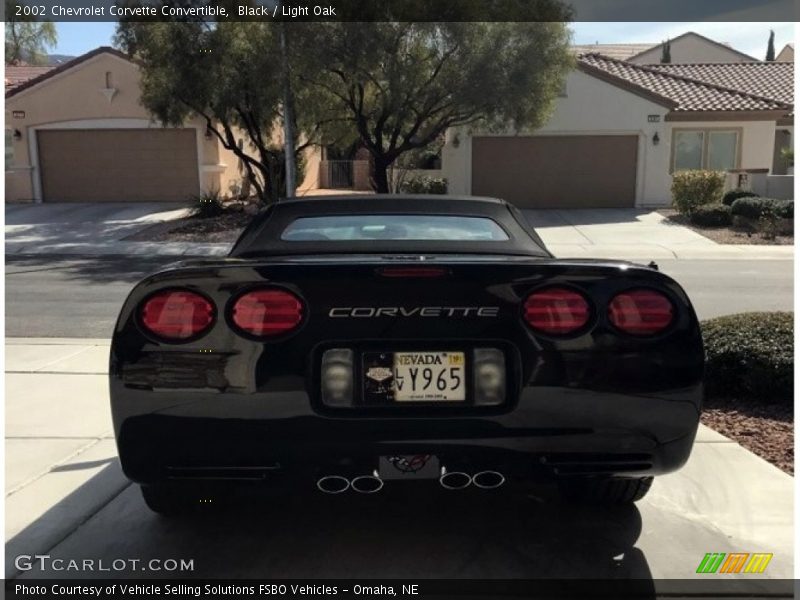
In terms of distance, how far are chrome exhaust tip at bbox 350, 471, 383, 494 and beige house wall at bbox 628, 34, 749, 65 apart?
49661mm

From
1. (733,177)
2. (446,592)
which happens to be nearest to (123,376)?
(446,592)

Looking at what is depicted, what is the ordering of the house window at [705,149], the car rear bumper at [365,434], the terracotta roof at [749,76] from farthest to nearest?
the terracotta roof at [749,76] → the house window at [705,149] → the car rear bumper at [365,434]

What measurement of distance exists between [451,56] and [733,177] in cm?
963

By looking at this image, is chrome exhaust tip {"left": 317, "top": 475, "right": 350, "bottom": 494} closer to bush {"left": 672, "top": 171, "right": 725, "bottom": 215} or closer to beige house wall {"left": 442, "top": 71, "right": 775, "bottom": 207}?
bush {"left": 672, "top": 171, "right": 725, "bottom": 215}

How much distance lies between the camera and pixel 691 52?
163ft

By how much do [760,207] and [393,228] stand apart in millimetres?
17544

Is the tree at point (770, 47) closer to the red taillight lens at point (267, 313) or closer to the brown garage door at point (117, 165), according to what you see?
the brown garage door at point (117, 165)

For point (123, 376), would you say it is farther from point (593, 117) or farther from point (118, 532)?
point (593, 117)

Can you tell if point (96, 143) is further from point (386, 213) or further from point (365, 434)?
point (365, 434)

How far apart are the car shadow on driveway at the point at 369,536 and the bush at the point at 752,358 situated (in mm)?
1951

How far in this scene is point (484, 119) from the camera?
68.6 feet

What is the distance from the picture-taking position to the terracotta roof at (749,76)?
28719 millimetres

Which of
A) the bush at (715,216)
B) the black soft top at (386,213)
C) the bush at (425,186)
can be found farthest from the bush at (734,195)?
the black soft top at (386,213)

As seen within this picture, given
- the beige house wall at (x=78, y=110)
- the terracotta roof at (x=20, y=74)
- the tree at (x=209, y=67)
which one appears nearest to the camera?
the tree at (x=209, y=67)
